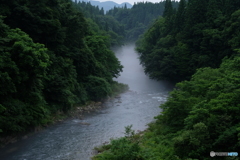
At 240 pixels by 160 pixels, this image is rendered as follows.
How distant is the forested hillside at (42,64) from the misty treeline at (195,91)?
320 inches

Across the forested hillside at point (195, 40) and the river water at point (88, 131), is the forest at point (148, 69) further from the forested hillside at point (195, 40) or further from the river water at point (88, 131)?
the river water at point (88, 131)

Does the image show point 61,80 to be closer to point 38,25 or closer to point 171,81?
point 38,25

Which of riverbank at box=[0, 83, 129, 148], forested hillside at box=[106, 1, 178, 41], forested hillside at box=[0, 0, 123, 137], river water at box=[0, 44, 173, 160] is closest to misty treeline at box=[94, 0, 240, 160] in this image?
river water at box=[0, 44, 173, 160]

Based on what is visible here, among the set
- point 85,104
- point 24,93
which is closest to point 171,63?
point 85,104

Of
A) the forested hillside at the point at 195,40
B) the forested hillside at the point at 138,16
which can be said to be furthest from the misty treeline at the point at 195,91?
→ the forested hillside at the point at 138,16

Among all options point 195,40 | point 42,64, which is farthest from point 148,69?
point 42,64

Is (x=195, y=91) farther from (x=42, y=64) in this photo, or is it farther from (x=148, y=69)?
(x=148, y=69)

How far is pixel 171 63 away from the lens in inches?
2048

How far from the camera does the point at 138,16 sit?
545 feet

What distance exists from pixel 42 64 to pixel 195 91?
1303 cm

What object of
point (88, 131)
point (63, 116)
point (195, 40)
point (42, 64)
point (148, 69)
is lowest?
point (88, 131)

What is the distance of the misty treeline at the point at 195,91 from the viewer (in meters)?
15.0

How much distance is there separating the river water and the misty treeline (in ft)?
7.34

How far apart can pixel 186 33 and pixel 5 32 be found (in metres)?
36.2
